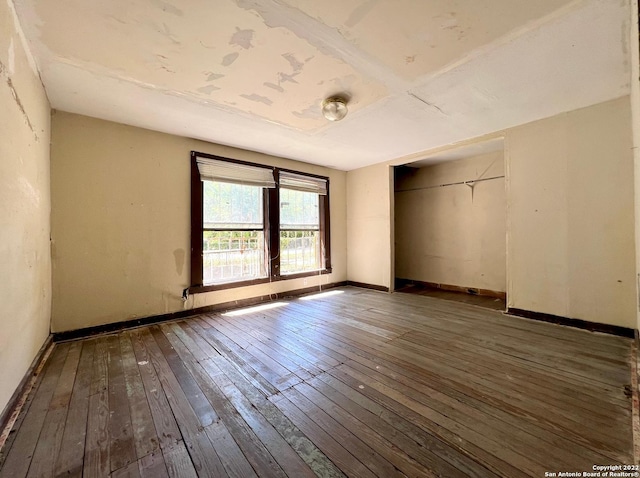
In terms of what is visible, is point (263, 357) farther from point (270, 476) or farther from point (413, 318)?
point (413, 318)

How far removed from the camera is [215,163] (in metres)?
3.80

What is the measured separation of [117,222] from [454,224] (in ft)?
18.2

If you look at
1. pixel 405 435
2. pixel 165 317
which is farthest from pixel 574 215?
pixel 165 317

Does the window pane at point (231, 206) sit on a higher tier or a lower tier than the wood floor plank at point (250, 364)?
higher

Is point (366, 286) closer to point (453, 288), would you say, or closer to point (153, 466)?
point (453, 288)

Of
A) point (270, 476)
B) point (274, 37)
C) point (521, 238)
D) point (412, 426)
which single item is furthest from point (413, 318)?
point (274, 37)

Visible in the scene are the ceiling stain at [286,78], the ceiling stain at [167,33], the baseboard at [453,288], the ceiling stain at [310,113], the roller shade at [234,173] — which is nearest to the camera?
the ceiling stain at [167,33]

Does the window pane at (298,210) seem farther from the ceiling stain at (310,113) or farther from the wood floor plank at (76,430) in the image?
the wood floor plank at (76,430)

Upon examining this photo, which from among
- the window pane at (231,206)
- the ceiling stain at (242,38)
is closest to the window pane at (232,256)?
the window pane at (231,206)

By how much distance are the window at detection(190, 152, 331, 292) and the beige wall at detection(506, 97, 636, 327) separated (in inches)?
125

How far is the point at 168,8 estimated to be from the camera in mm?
1551

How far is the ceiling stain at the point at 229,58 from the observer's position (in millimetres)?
1951

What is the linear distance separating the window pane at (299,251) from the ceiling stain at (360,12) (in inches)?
130

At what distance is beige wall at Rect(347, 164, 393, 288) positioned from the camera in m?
4.90
